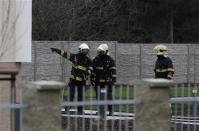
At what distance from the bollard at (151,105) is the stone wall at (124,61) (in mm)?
20406

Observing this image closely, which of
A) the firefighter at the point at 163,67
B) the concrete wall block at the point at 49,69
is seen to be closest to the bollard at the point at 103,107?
the firefighter at the point at 163,67

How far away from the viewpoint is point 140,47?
113 ft

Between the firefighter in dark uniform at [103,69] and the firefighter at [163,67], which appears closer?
the firefighter at [163,67]

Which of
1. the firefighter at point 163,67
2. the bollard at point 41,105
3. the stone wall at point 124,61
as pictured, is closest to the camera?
the bollard at point 41,105

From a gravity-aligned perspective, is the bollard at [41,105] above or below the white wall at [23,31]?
below

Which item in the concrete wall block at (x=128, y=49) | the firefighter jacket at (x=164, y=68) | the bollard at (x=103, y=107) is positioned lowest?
the bollard at (x=103, y=107)

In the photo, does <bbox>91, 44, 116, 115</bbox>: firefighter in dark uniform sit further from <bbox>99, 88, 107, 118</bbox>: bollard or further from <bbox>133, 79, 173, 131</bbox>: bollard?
<bbox>133, 79, 173, 131</bbox>: bollard

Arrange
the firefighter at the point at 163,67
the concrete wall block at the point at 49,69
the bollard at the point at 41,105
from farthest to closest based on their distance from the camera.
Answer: the concrete wall block at the point at 49,69
the firefighter at the point at 163,67
the bollard at the point at 41,105

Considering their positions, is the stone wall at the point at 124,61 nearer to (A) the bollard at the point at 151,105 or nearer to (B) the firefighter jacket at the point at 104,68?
(B) the firefighter jacket at the point at 104,68

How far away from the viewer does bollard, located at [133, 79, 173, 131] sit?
305 inches

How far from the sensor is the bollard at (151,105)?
776 centimetres

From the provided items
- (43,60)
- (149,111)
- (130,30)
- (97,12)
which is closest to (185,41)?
(130,30)

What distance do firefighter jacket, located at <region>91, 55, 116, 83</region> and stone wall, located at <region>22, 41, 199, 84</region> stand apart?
35.8 feet

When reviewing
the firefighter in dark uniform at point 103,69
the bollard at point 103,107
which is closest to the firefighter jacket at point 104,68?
the firefighter in dark uniform at point 103,69
